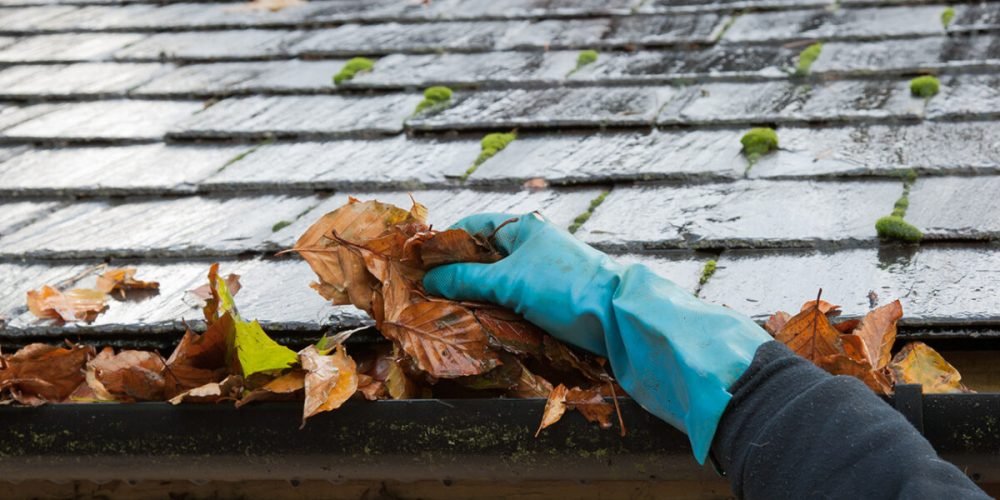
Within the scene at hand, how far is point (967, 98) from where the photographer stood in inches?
124

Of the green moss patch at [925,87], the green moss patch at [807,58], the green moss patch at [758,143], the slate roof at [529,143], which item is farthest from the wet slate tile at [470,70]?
the green moss patch at [925,87]

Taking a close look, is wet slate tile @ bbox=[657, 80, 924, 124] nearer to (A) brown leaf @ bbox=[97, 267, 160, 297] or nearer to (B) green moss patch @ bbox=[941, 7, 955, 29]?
(B) green moss patch @ bbox=[941, 7, 955, 29]

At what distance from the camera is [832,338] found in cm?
188

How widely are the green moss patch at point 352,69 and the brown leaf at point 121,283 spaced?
142 cm

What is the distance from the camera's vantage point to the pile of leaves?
185 centimetres

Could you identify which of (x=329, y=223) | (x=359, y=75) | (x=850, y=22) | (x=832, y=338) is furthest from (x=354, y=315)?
(x=850, y=22)

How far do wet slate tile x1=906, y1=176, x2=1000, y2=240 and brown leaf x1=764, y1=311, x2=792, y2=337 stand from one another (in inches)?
19.5

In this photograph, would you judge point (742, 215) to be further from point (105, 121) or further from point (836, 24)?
point (105, 121)

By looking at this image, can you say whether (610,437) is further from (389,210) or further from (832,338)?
(389,210)

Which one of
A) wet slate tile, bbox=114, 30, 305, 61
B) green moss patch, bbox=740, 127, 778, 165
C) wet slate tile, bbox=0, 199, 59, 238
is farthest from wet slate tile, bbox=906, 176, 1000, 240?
wet slate tile, bbox=114, 30, 305, 61

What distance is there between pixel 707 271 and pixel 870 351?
45cm

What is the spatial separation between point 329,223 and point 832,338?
910 mm

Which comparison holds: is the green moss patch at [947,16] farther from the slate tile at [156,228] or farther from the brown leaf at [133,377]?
the brown leaf at [133,377]

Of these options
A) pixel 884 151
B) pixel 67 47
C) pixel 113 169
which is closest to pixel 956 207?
pixel 884 151
